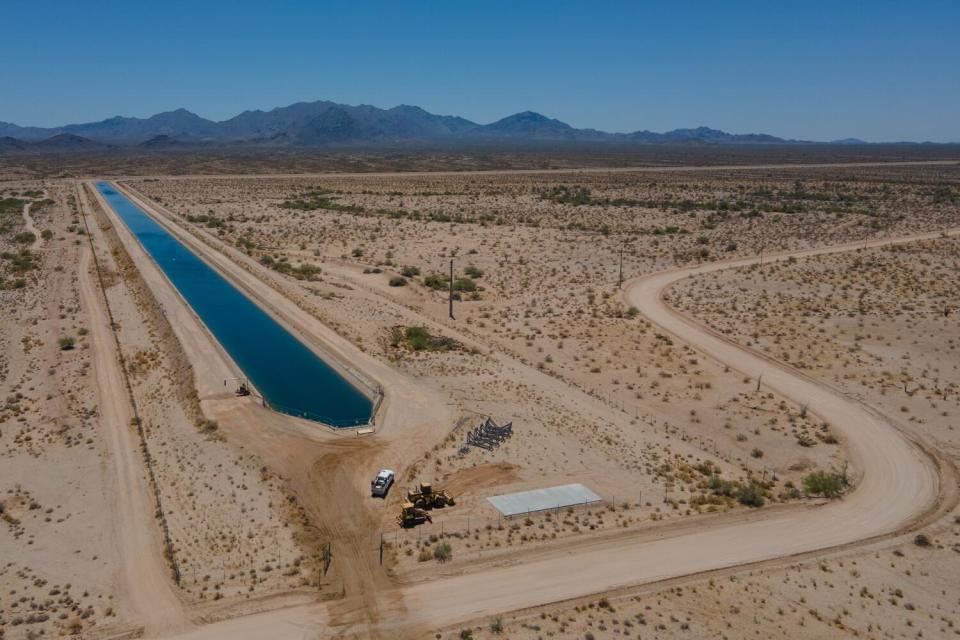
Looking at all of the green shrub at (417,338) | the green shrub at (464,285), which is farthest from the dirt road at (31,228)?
the green shrub at (417,338)

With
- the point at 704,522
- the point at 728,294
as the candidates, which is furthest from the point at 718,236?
the point at 704,522

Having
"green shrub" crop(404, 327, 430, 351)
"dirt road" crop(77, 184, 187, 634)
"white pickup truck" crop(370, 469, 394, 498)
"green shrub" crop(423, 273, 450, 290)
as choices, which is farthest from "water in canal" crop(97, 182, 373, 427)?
"green shrub" crop(423, 273, 450, 290)

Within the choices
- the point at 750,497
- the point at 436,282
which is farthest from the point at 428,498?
the point at 436,282

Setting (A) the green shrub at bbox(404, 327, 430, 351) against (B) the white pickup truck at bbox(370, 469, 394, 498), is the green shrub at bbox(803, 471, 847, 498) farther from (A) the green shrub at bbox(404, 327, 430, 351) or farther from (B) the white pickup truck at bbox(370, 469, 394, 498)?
(A) the green shrub at bbox(404, 327, 430, 351)

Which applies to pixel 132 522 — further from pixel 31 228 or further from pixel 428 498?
pixel 31 228

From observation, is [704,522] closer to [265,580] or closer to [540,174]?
[265,580]

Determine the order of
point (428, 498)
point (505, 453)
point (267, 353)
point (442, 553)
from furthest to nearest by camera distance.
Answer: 1. point (267, 353)
2. point (505, 453)
3. point (428, 498)
4. point (442, 553)

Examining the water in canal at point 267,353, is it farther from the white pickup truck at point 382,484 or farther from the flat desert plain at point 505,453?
the white pickup truck at point 382,484
